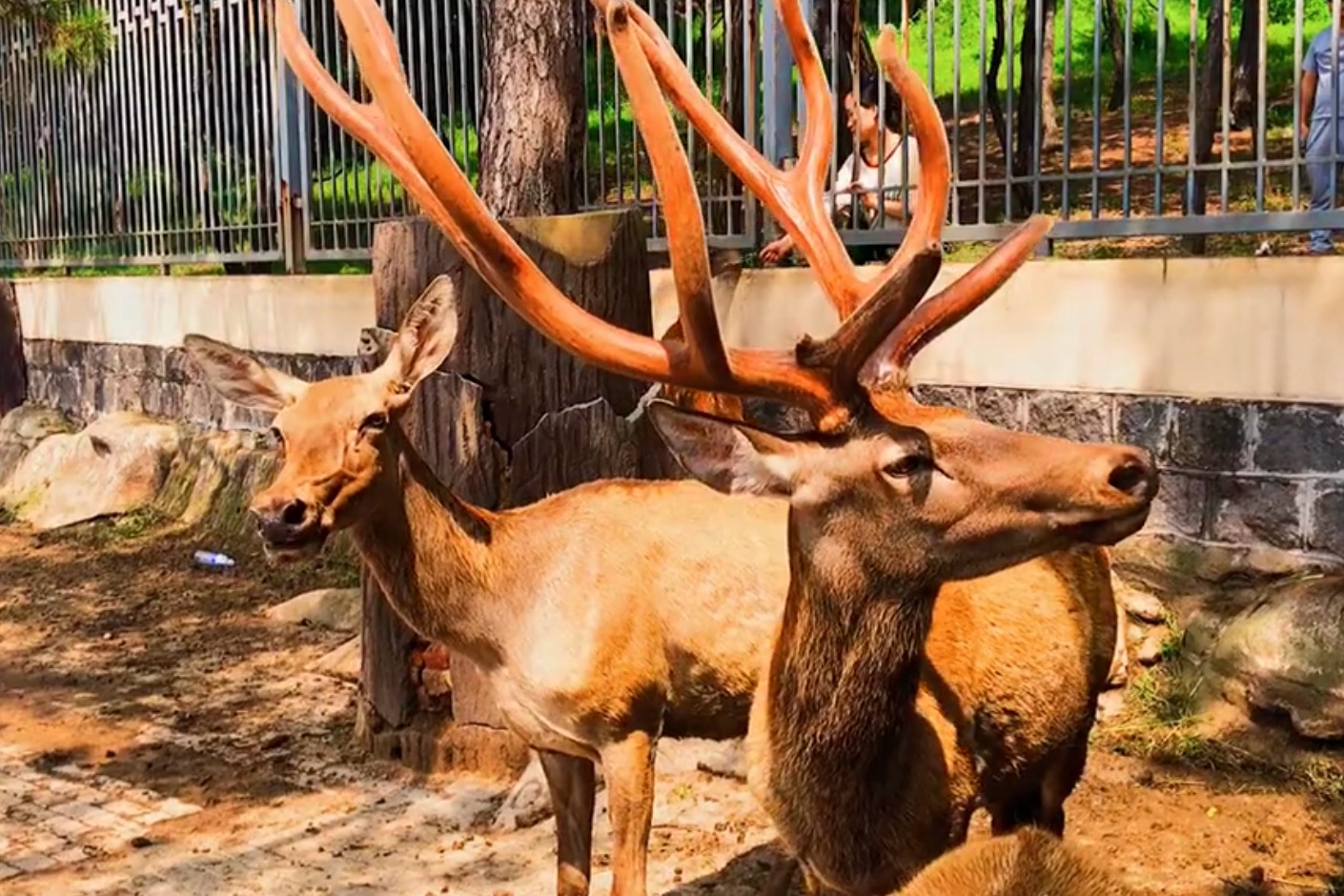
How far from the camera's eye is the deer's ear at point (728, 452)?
3.73 m

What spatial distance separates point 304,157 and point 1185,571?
696cm

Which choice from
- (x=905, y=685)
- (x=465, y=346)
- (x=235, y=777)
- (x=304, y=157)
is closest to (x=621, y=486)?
(x=465, y=346)

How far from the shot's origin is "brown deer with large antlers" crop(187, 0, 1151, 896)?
3990 mm

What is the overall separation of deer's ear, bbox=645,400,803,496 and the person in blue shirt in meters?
3.21

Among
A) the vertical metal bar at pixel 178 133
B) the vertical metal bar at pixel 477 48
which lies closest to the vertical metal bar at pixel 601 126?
the vertical metal bar at pixel 477 48

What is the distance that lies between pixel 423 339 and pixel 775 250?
304 centimetres

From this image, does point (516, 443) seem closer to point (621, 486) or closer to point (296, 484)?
point (621, 486)

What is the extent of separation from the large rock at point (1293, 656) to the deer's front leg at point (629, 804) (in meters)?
2.41

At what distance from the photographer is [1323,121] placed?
6.79 metres

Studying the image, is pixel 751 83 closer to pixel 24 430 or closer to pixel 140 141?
pixel 140 141

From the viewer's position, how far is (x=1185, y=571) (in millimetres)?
6359

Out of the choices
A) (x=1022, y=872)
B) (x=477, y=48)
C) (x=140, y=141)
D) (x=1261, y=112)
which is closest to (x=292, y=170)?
(x=477, y=48)

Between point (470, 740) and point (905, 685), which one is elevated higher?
point (905, 685)

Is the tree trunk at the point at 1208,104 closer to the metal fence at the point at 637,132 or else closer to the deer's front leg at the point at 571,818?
the metal fence at the point at 637,132
